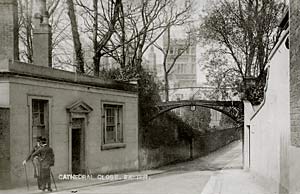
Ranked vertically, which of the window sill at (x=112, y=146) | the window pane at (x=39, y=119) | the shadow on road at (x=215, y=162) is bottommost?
the shadow on road at (x=215, y=162)

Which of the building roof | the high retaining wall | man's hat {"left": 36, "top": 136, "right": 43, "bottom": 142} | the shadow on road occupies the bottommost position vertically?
the shadow on road

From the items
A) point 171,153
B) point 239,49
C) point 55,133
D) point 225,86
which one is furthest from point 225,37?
point 55,133

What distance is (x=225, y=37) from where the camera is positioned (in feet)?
84.3

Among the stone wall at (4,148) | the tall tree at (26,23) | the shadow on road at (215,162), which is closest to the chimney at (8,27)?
the stone wall at (4,148)

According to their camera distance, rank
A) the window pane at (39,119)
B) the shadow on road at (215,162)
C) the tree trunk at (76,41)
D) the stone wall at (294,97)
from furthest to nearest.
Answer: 1. the shadow on road at (215,162)
2. the tree trunk at (76,41)
3. the window pane at (39,119)
4. the stone wall at (294,97)

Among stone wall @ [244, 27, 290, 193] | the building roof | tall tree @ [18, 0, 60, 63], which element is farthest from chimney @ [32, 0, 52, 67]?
stone wall @ [244, 27, 290, 193]

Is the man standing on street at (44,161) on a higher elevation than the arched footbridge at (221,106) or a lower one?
lower

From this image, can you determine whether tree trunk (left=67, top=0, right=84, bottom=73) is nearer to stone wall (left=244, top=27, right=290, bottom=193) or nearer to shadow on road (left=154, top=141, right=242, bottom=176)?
shadow on road (left=154, top=141, right=242, bottom=176)

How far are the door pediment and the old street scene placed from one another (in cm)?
7

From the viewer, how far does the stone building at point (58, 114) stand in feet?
43.9

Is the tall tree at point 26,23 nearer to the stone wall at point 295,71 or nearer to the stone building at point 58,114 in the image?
the stone building at point 58,114

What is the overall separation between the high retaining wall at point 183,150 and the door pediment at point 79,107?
703 cm

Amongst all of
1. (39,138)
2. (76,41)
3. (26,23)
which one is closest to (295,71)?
(39,138)

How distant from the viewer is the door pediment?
16.7m
